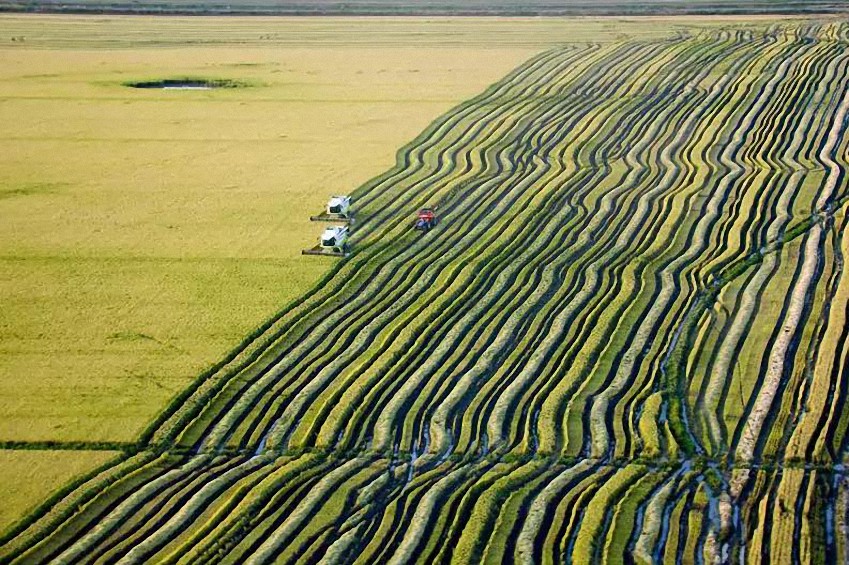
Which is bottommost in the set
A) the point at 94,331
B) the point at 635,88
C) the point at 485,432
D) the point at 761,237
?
the point at 485,432

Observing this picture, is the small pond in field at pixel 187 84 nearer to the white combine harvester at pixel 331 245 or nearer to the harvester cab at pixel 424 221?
the harvester cab at pixel 424 221

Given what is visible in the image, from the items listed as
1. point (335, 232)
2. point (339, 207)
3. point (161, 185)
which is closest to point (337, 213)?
point (339, 207)

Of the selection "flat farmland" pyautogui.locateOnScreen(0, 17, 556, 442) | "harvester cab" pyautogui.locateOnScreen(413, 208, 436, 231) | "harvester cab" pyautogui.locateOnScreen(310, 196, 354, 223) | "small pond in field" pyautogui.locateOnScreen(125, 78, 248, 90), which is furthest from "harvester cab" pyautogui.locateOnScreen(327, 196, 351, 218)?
"small pond in field" pyautogui.locateOnScreen(125, 78, 248, 90)

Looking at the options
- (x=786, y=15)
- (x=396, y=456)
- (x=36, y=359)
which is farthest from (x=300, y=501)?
(x=786, y=15)

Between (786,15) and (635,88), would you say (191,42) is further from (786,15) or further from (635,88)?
(786,15)

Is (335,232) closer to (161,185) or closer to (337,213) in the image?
(337,213)

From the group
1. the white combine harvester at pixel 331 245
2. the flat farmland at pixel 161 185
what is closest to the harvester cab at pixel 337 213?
the flat farmland at pixel 161 185
